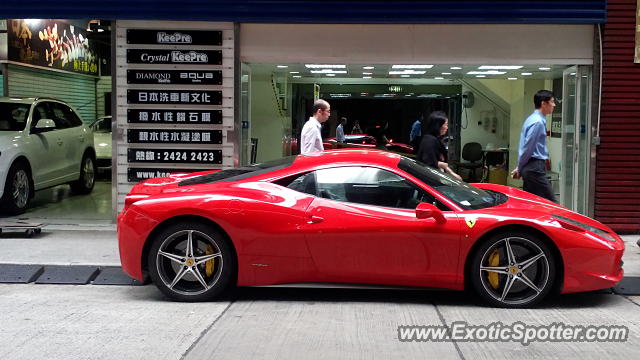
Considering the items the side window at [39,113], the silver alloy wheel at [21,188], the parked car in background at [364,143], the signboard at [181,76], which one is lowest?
the silver alloy wheel at [21,188]

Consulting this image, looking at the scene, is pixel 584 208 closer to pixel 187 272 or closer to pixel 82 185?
pixel 187 272

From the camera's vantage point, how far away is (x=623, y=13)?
920cm

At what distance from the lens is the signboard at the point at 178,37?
951 cm

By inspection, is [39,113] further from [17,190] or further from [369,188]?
[369,188]

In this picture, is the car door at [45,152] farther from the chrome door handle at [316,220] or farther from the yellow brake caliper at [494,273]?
the yellow brake caliper at [494,273]

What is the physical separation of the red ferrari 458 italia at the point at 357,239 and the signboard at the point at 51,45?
29.0 ft

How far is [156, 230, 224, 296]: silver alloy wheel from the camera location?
6020 mm

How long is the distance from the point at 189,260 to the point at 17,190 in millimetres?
5518

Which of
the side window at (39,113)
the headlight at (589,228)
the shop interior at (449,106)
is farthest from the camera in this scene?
the side window at (39,113)

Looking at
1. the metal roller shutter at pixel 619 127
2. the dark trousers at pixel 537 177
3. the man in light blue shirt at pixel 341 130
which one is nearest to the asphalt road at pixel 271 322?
the dark trousers at pixel 537 177

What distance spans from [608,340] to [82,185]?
33.8ft

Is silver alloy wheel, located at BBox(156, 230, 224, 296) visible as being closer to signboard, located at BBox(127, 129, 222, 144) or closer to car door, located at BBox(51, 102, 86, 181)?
signboard, located at BBox(127, 129, 222, 144)

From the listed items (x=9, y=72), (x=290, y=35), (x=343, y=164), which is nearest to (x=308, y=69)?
(x=290, y=35)

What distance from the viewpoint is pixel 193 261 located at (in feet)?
19.7
